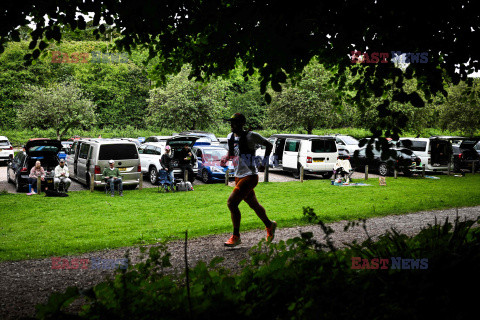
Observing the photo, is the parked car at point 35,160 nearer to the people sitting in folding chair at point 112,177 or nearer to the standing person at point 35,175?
the standing person at point 35,175

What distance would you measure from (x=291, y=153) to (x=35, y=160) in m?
11.8

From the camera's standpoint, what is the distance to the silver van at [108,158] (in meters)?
15.4

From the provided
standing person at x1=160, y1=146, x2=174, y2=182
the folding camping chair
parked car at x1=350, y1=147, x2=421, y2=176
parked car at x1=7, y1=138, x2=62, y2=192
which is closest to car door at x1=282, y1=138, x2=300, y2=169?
standing person at x1=160, y1=146, x2=174, y2=182

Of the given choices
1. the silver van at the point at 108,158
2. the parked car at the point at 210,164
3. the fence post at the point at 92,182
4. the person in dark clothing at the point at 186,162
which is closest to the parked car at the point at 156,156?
the person in dark clothing at the point at 186,162

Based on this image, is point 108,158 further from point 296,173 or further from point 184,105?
point 184,105

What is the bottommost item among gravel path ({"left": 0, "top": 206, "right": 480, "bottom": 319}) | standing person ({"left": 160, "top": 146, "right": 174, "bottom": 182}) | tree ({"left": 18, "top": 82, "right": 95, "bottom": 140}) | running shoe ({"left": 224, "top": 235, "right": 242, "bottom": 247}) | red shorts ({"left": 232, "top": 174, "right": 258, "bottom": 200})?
gravel path ({"left": 0, "top": 206, "right": 480, "bottom": 319})

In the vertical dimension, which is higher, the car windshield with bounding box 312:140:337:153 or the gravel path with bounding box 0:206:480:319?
the car windshield with bounding box 312:140:337:153

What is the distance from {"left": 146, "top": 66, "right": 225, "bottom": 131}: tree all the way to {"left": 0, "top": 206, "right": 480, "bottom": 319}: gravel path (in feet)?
89.6

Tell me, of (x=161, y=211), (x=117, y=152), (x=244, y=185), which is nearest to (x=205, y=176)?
(x=117, y=152)

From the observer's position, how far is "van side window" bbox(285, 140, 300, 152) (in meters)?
20.2

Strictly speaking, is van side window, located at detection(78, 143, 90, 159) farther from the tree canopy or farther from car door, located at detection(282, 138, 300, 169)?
the tree canopy

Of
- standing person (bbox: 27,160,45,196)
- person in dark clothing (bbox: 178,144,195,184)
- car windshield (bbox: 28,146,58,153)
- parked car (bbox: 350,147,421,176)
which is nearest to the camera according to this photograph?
parked car (bbox: 350,147,421,176)

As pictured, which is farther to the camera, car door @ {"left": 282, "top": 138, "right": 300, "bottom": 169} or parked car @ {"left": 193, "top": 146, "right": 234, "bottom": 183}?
car door @ {"left": 282, "top": 138, "right": 300, "bottom": 169}

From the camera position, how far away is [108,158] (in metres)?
15.5
